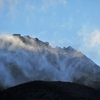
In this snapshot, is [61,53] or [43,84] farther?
[61,53]

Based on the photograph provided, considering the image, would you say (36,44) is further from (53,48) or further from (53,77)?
(53,77)

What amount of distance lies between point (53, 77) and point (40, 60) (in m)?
11.2

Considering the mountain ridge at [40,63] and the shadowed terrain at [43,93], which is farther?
the mountain ridge at [40,63]

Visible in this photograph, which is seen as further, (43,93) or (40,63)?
(40,63)

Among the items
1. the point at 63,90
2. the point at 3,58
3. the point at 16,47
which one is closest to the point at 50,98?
the point at 63,90

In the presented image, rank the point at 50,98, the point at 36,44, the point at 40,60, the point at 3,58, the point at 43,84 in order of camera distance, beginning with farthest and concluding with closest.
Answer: the point at 36,44, the point at 40,60, the point at 3,58, the point at 43,84, the point at 50,98

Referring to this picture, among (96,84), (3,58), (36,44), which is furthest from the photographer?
(36,44)

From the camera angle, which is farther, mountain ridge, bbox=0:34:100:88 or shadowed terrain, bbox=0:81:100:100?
mountain ridge, bbox=0:34:100:88

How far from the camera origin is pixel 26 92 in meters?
30.1

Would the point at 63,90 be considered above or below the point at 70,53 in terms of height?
below

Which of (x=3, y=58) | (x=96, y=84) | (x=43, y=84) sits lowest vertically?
(x=43, y=84)

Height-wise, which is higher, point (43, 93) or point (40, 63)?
point (40, 63)

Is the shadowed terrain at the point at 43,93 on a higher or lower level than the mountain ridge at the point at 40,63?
lower

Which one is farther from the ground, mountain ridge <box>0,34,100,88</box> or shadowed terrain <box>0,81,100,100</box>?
mountain ridge <box>0,34,100,88</box>
